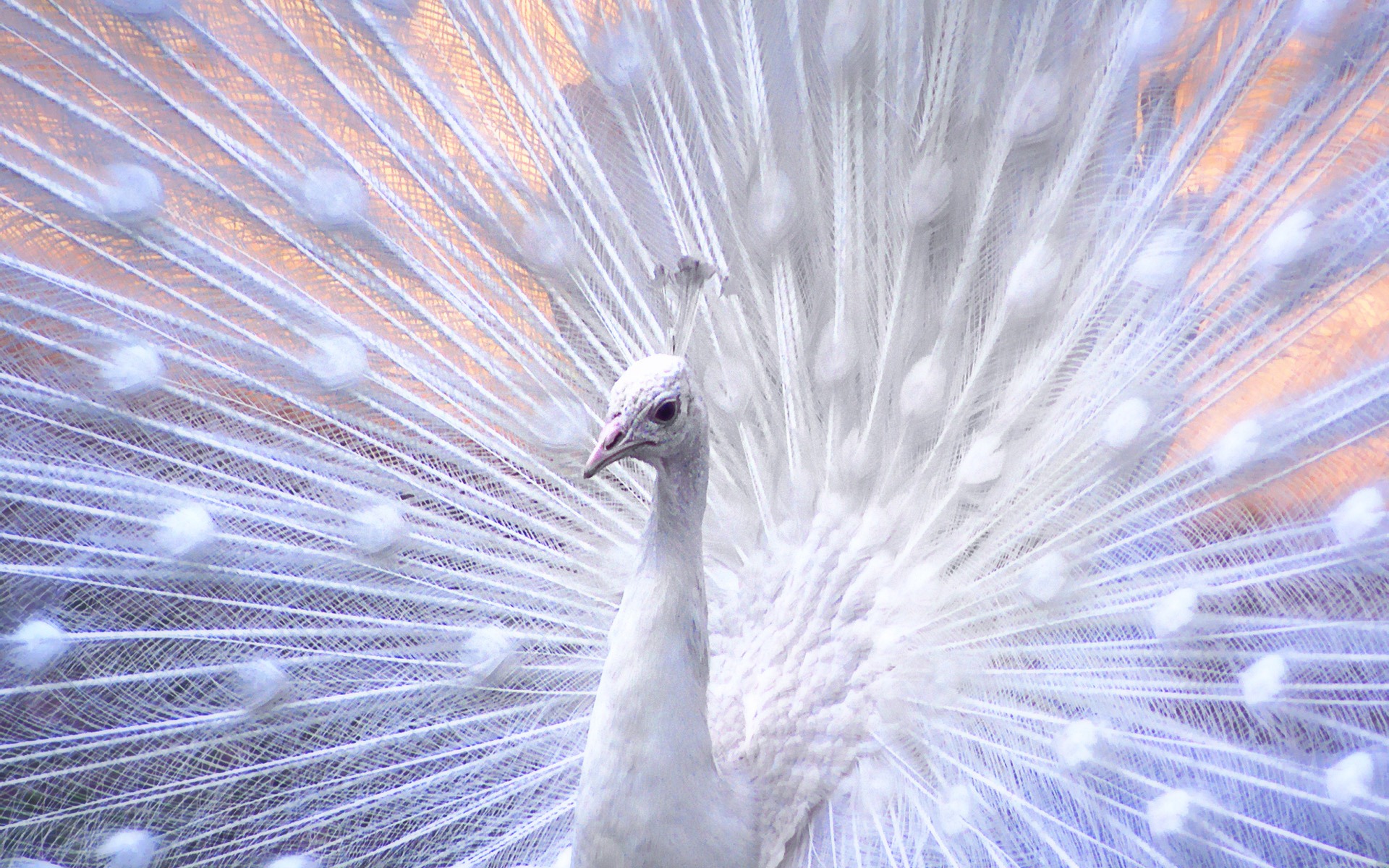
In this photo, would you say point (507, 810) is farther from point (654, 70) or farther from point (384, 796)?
point (654, 70)

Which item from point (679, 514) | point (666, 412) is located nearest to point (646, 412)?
point (666, 412)

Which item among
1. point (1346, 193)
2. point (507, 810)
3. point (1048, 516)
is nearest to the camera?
point (1346, 193)

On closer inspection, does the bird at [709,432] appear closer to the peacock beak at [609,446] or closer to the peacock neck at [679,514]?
the peacock neck at [679,514]

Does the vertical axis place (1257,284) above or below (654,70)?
below

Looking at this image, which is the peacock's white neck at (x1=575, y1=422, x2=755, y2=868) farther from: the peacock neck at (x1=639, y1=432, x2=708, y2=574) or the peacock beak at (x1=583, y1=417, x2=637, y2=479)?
the peacock beak at (x1=583, y1=417, x2=637, y2=479)

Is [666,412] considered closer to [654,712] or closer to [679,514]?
[679,514]

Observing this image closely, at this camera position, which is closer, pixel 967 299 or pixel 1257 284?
pixel 1257 284

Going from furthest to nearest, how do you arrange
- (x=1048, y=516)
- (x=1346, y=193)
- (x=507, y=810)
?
1. (x=507, y=810)
2. (x=1048, y=516)
3. (x=1346, y=193)

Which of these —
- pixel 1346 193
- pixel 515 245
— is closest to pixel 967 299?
pixel 1346 193
